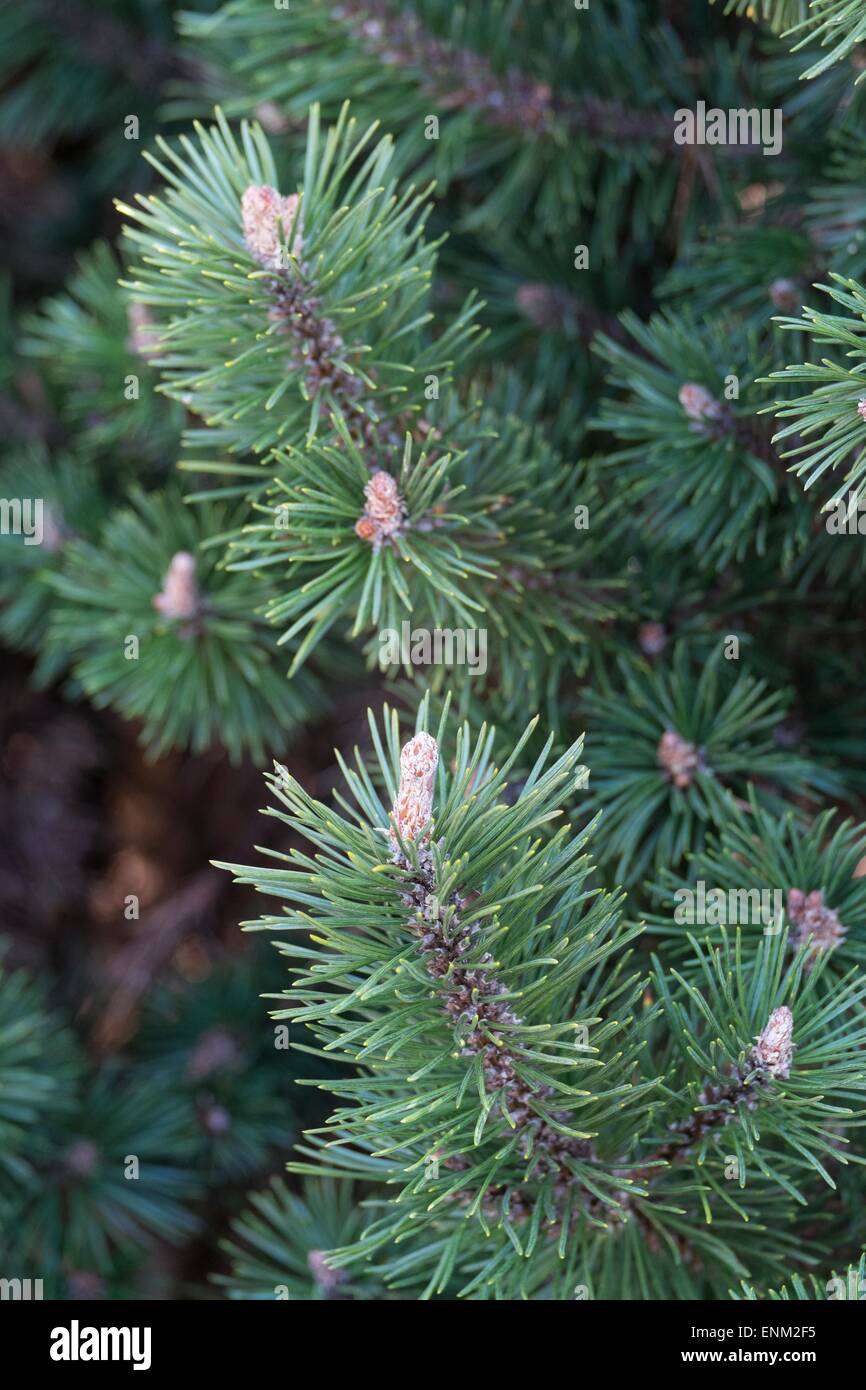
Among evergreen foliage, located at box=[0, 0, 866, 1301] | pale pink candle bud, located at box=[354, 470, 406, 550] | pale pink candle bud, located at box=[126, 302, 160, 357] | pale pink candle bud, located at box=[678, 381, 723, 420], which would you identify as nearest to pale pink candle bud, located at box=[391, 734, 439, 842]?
evergreen foliage, located at box=[0, 0, 866, 1301]

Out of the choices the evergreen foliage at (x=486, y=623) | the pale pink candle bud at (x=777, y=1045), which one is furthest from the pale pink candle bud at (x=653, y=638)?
the pale pink candle bud at (x=777, y=1045)

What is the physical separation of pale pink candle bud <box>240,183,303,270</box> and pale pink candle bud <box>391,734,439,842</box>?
218 mm

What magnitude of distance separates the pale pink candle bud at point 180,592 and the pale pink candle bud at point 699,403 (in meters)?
0.27

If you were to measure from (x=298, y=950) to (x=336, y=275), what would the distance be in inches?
10.6

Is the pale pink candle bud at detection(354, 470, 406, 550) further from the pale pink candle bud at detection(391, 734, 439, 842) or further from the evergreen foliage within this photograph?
the pale pink candle bud at detection(391, 734, 439, 842)

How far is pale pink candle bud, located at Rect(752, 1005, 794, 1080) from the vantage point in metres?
0.44

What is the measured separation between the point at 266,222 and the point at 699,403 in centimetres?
21

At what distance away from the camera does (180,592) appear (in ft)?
2.16

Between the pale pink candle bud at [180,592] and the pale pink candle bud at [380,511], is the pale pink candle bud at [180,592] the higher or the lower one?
the higher one

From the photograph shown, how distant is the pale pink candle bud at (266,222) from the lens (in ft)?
1.63

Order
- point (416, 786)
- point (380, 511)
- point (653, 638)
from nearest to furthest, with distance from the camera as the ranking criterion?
point (416, 786)
point (380, 511)
point (653, 638)

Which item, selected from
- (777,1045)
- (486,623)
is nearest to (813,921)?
→ (777,1045)

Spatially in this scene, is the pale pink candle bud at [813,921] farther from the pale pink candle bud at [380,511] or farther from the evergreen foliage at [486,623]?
the pale pink candle bud at [380,511]
